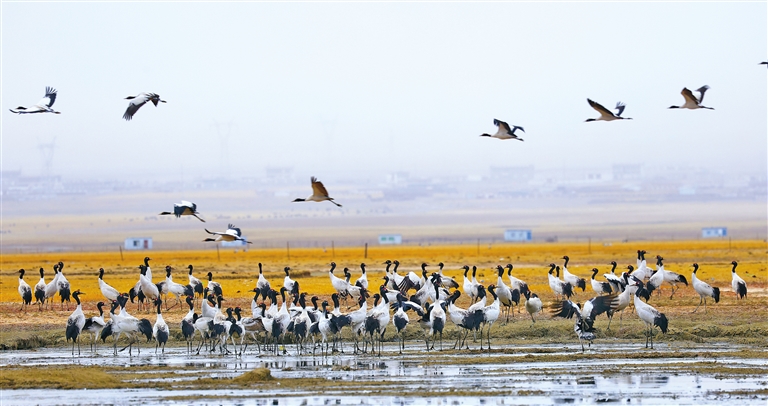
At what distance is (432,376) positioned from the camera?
1764cm

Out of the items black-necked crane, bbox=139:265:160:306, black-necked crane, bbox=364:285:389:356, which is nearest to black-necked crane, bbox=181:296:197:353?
black-necked crane, bbox=364:285:389:356

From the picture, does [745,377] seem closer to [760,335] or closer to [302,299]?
[760,335]

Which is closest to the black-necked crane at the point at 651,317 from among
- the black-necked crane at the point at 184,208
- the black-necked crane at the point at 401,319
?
the black-necked crane at the point at 401,319

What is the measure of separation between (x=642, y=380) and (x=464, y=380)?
291cm

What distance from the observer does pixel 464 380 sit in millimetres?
17172

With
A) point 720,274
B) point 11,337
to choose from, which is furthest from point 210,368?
point 720,274

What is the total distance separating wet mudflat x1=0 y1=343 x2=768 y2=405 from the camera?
15727 millimetres

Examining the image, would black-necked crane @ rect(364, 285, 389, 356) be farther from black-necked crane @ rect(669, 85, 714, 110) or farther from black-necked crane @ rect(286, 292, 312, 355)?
black-necked crane @ rect(669, 85, 714, 110)

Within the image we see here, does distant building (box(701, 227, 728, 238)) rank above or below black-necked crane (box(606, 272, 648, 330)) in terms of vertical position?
above

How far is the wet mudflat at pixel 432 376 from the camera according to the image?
1573 cm

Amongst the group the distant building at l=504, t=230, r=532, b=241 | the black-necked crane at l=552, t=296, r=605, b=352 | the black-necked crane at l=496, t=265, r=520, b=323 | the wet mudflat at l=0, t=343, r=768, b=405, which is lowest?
the wet mudflat at l=0, t=343, r=768, b=405

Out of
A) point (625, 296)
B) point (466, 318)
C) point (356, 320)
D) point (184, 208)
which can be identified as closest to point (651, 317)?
point (625, 296)

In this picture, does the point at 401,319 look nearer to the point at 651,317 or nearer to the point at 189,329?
the point at 189,329

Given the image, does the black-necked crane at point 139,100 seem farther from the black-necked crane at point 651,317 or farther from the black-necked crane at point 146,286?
the black-necked crane at point 651,317
